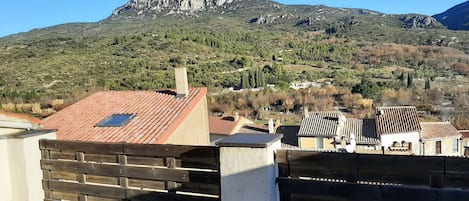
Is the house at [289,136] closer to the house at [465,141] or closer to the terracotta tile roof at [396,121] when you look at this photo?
the terracotta tile roof at [396,121]

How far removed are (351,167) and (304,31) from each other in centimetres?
7781

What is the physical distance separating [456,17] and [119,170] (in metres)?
110

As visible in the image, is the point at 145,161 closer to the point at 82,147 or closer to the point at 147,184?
the point at 147,184

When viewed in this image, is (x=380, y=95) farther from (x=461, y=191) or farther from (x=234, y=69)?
(x=461, y=191)

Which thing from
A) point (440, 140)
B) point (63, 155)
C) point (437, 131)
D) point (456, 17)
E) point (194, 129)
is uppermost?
point (456, 17)

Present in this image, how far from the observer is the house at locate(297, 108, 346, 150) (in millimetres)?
25781

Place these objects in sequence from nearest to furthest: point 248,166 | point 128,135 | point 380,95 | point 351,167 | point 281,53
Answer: point 351,167 → point 248,166 → point 128,135 → point 380,95 → point 281,53

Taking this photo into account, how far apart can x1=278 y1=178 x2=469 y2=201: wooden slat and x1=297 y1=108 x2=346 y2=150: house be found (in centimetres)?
2368

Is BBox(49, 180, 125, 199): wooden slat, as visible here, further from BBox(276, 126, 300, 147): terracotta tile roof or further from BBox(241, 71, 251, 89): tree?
BBox(241, 71, 251, 89): tree

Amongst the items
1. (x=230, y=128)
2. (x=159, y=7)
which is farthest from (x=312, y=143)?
(x=159, y=7)

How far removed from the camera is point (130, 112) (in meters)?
7.72

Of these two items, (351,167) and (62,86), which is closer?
(351,167)

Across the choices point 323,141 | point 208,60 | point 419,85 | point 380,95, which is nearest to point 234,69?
point 208,60

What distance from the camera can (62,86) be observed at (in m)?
36.1
